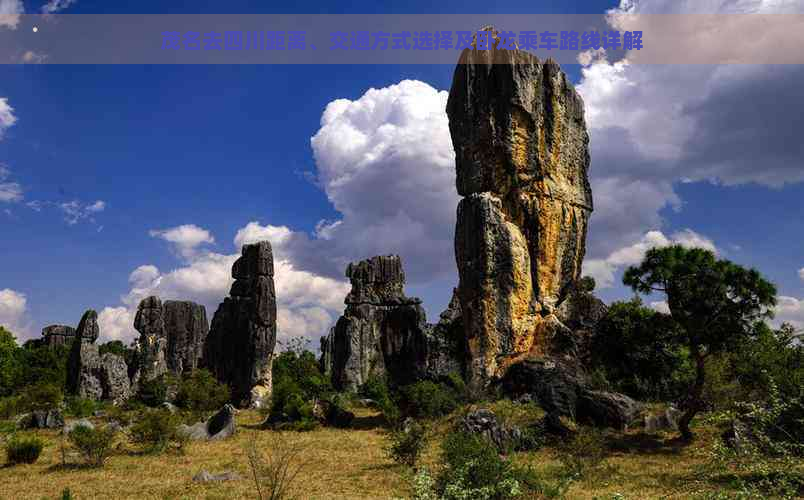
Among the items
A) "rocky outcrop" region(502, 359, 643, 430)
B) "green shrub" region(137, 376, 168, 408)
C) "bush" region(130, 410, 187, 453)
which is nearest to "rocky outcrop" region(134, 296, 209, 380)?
"green shrub" region(137, 376, 168, 408)

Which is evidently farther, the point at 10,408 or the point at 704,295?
the point at 10,408

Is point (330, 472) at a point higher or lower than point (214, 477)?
lower

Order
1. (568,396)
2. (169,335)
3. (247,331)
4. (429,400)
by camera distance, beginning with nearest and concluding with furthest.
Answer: (568,396)
(429,400)
(247,331)
(169,335)

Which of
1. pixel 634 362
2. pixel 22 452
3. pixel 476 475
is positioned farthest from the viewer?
pixel 634 362

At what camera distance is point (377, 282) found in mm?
40125

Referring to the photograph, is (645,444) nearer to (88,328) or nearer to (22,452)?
(22,452)

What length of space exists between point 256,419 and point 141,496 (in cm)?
1589

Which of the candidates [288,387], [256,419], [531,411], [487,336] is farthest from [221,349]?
[531,411]

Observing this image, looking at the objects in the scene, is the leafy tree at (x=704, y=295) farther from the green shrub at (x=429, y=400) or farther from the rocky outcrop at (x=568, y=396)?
the green shrub at (x=429, y=400)

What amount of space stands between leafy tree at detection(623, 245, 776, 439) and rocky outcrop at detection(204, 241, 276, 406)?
20977 millimetres

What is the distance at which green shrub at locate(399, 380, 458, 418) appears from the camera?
23.4 m

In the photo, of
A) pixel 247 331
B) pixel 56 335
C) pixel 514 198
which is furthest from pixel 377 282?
pixel 56 335

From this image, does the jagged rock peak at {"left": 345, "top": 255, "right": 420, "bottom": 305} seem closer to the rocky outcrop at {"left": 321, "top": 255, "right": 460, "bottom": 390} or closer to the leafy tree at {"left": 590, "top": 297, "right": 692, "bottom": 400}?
the rocky outcrop at {"left": 321, "top": 255, "right": 460, "bottom": 390}

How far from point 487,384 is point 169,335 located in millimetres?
29329
